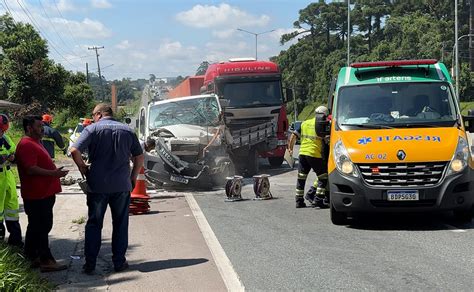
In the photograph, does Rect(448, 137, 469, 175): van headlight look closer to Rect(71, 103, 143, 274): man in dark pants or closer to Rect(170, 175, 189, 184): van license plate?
Rect(71, 103, 143, 274): man in dark pants

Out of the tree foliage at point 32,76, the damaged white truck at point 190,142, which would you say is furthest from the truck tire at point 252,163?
the tree foliage at point 32,76

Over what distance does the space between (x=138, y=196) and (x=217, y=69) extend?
9002 mm

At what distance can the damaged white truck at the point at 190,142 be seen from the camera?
1344cm

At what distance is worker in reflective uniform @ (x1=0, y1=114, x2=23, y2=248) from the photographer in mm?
6613

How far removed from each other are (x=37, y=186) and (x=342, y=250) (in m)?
3.51

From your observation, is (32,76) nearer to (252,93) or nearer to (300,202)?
(252,93)

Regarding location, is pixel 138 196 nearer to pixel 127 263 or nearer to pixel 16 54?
pixel 127 263

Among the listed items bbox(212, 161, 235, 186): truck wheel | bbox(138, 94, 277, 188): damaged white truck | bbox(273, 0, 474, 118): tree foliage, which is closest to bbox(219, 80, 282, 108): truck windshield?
bbox(138, 94, 277, 188): damaged white truck

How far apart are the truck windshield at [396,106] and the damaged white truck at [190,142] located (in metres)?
5.07

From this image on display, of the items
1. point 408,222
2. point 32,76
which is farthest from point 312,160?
point 32,76

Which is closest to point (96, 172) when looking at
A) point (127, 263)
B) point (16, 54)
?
point (127, 263)

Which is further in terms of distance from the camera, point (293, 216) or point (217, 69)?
point (217, 69)

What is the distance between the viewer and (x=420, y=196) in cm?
793

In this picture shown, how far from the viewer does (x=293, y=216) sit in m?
9.68
